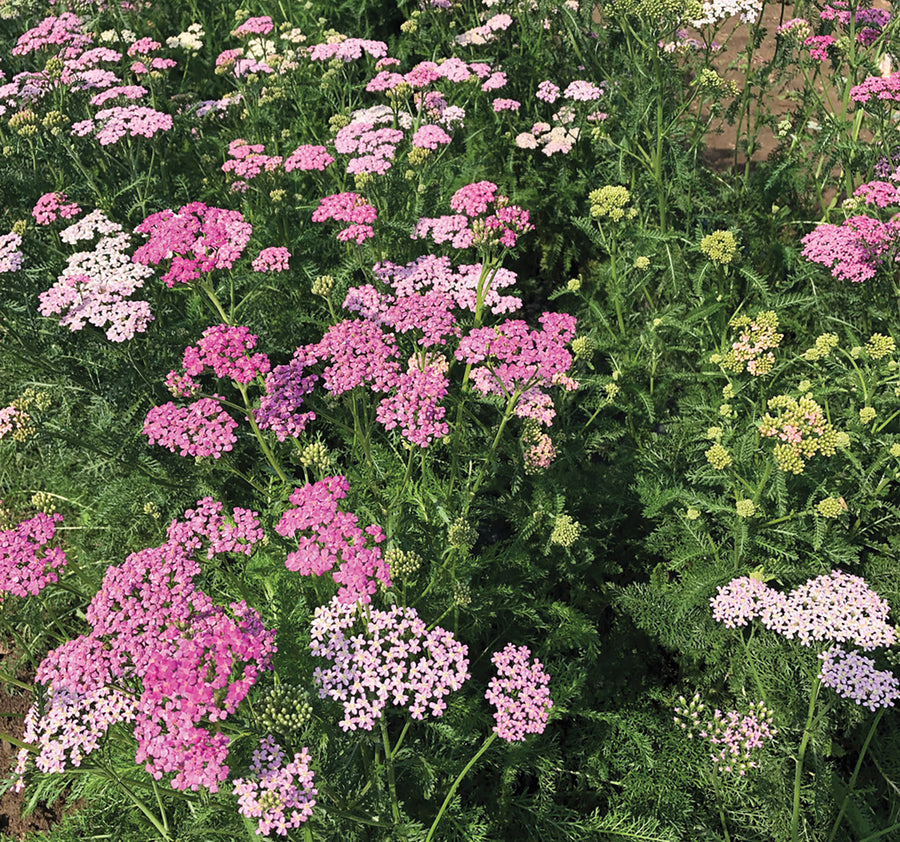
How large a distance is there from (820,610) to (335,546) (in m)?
2.07

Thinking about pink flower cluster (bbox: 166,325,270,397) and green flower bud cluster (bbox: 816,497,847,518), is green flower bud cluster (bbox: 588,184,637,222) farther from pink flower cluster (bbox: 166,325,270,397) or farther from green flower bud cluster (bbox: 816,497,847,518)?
pink flower cluster (bbox: 166,325,270,397)

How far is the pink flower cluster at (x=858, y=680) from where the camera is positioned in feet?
8.99

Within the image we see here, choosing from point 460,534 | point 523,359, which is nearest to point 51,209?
point 523,359

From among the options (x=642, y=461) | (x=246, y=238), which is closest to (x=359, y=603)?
(x=642, y=461)

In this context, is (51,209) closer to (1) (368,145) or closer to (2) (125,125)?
(2) (125,125)

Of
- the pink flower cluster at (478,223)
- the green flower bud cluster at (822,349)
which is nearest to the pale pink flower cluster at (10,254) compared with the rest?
the pink flower cluster at (478,223)

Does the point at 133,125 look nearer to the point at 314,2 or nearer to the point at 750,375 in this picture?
the point at 314,2

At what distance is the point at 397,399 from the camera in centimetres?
318

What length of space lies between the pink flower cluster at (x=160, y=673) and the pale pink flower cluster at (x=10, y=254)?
253 cm

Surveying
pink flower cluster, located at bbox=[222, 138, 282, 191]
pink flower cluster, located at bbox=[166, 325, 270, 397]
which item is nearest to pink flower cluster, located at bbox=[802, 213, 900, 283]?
pink flower cluster, located at bbox=[166, 325, 270, 397]

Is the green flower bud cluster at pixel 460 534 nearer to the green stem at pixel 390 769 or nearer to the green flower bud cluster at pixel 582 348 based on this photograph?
the green stem at pixel 390 769

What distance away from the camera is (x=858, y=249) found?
4.22m

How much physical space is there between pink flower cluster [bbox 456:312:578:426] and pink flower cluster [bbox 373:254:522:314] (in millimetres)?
706

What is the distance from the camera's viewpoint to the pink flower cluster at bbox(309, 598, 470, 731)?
252 cm
